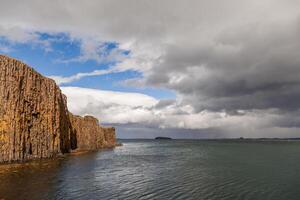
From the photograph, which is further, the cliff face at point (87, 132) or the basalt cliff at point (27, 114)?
the cliff face at point (87, 132)

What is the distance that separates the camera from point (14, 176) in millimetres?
49156

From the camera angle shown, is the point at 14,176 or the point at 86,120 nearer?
the point at 14,176

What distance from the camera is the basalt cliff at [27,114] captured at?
71312 millimetres

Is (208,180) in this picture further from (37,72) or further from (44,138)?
(37,72)

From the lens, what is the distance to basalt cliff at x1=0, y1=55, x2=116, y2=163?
71.3 meters

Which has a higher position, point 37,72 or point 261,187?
point 37,72

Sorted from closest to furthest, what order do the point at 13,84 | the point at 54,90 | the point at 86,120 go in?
the point at 13,84 < the point at 54,90 < the point at 86,120

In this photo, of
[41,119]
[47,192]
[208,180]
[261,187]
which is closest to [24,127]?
[41,119]

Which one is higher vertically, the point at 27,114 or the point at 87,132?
the point at 27,114

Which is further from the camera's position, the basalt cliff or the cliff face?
the cliff face

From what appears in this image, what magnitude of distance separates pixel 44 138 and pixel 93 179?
40435 mm

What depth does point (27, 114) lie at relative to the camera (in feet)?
259

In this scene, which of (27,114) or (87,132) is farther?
(87,132)

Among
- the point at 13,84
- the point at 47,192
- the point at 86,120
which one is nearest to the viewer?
the point at 47,192
